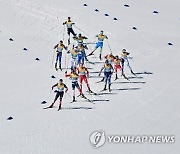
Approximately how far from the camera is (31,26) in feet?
92.2

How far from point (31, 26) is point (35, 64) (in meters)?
4.53

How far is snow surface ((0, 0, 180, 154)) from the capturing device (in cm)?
1833

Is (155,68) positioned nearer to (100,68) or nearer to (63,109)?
(100,68)

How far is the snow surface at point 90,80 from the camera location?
18.3 meters

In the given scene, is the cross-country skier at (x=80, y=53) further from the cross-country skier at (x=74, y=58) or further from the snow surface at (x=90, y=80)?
the snow surface at (x=90, y=80)
